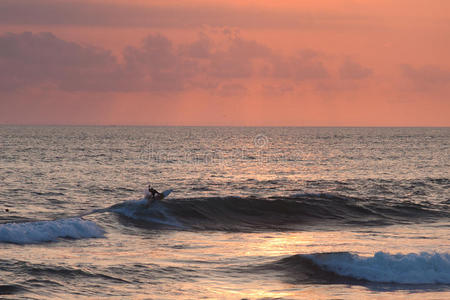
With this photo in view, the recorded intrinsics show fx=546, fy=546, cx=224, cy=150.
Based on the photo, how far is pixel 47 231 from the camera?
79.5 feet

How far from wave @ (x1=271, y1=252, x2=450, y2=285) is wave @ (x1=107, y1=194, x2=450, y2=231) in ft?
32.6

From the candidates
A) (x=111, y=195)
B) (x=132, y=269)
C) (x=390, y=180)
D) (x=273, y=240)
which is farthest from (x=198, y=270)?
(x=390, y=180)

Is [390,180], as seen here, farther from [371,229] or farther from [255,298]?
[255,298]

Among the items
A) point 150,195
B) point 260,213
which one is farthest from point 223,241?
point 150,195

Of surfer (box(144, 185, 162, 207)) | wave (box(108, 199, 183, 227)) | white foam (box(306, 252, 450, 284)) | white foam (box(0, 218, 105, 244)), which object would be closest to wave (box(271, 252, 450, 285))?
white foam (box(306, 252, 450, 284))

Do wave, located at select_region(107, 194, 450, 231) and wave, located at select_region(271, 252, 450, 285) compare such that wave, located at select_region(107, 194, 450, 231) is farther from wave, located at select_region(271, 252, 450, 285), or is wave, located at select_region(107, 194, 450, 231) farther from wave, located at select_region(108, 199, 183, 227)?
wave, located at select_region(271, 252, 450, 285)

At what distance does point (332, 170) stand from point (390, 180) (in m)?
12.6

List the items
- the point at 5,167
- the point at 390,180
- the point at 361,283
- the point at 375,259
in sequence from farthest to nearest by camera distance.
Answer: the point at 5,167 → the point at 390,180 → the point at 375,259 → the point at 361,283

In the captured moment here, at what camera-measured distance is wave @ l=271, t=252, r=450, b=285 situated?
59.9 feet

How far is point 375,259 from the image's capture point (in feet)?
63.1

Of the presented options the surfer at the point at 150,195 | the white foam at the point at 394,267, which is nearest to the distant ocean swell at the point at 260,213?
the surfer at the point at 150,195

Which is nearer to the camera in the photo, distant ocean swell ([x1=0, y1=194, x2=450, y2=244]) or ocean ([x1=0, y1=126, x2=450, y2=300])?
ocean ([x1=0, y1=126, x2=450, y2=300])

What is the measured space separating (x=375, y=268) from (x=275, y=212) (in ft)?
52.0

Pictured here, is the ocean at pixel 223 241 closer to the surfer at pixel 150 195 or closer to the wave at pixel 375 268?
the wave at pixel 375 268
